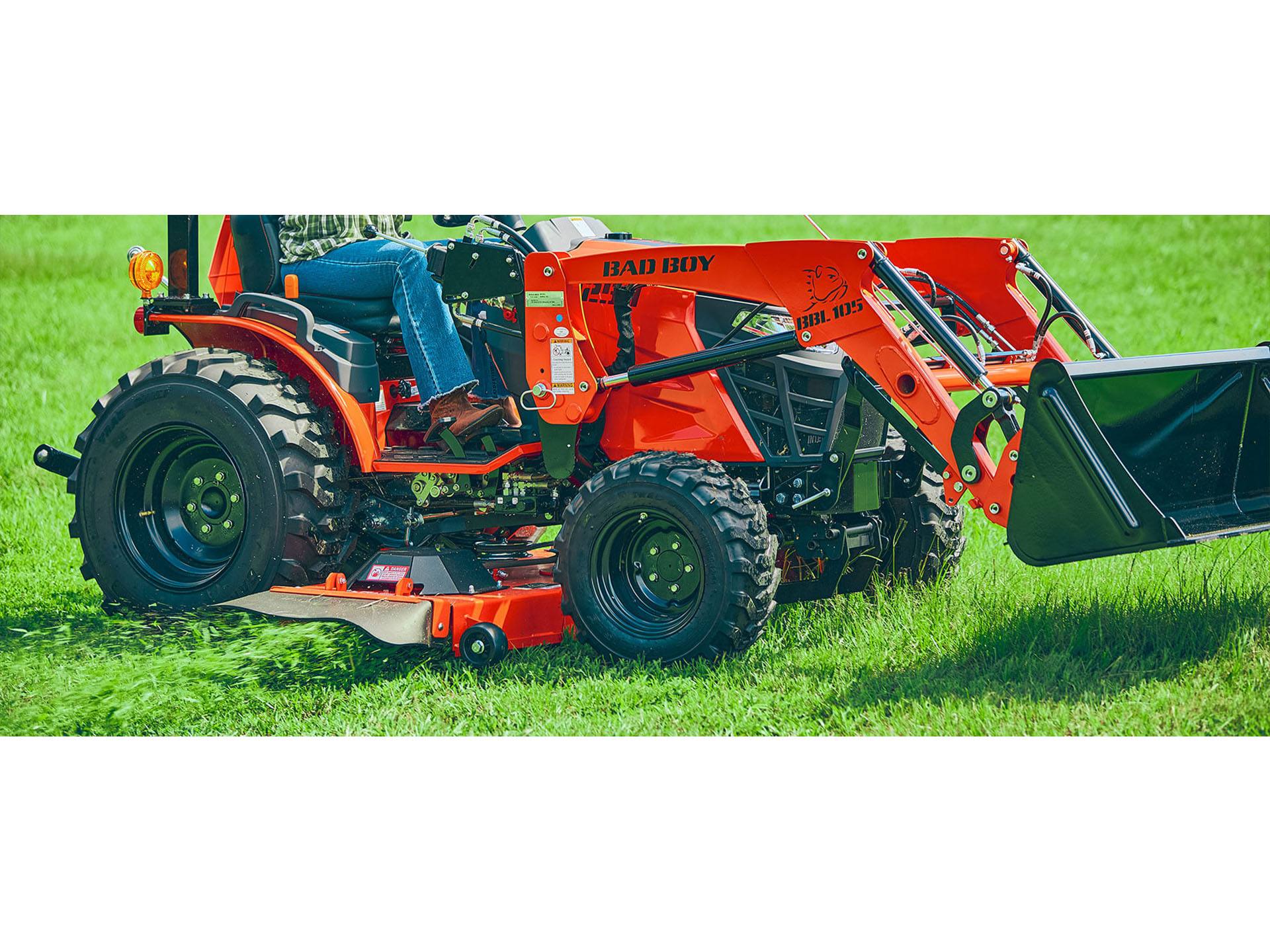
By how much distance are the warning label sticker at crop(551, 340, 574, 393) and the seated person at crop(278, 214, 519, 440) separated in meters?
0.47

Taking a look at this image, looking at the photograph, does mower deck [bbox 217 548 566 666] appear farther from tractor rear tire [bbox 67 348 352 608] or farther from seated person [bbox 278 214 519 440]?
seated person [bbox 278 214 519 440]

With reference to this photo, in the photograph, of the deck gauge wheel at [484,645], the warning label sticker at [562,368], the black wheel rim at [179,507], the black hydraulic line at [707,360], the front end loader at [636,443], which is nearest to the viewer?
the front end loader at [636,443]

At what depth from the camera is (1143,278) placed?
1595cm

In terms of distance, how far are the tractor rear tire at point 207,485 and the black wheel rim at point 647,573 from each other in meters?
1.45

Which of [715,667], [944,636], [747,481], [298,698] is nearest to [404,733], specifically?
[298,698]

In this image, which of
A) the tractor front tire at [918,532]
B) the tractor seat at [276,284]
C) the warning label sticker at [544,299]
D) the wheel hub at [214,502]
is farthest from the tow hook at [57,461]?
the tractor front tire at [918,532]

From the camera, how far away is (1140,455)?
6586 mm

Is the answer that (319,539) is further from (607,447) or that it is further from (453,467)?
(607,447)

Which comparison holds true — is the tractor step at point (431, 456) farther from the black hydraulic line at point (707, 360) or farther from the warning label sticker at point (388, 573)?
the black hydraulic line at point (707, 360)

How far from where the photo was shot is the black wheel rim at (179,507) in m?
7.61

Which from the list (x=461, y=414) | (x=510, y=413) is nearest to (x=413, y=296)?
(x=461, y=414)

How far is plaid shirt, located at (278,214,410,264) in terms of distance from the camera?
7742 millimetres

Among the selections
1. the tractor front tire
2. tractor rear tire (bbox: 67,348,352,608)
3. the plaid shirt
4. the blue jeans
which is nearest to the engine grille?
the tractor front tire

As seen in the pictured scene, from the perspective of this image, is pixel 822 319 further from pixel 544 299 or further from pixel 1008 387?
pixel 544 299
